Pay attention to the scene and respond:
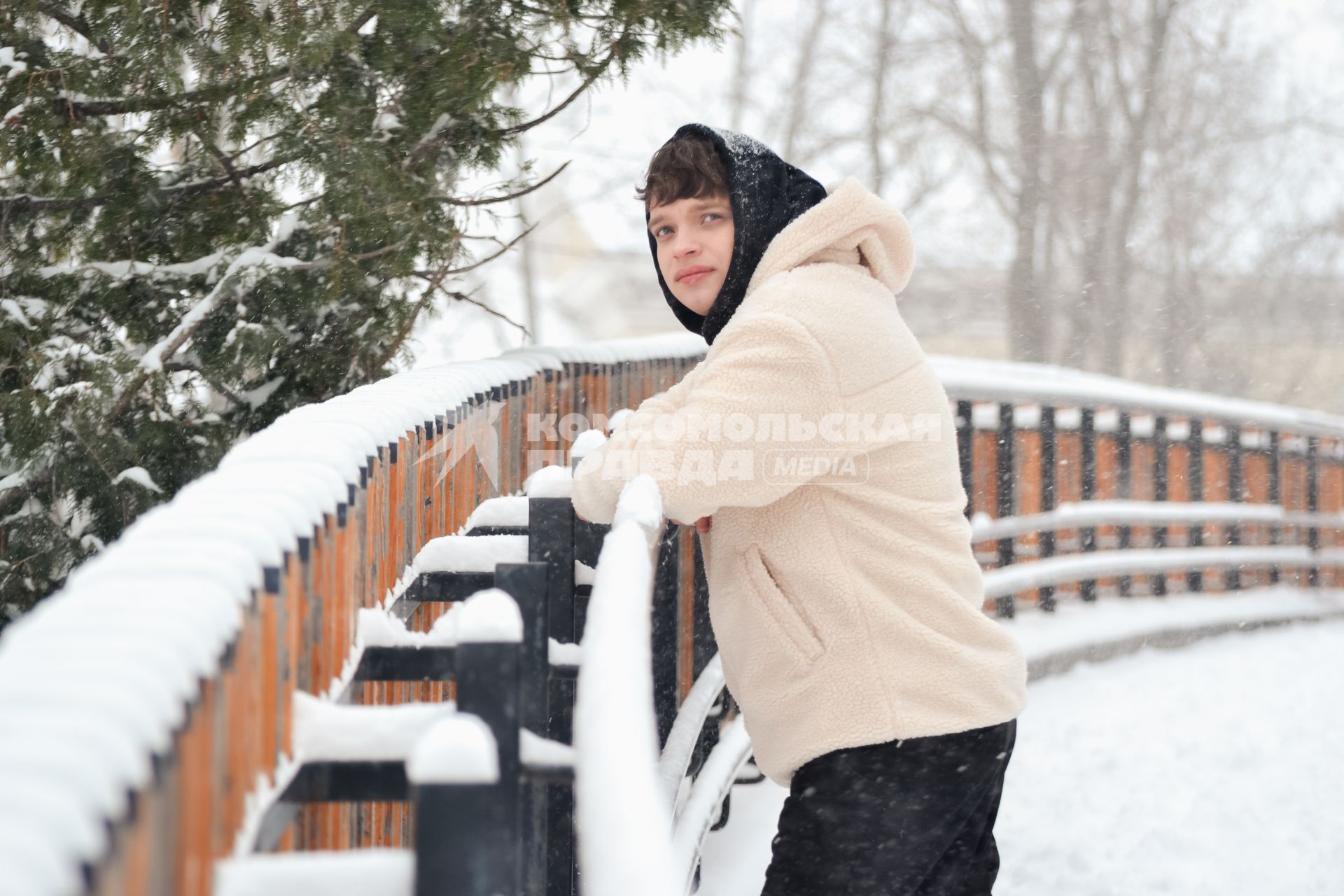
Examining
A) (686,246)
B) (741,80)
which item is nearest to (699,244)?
(686,246)

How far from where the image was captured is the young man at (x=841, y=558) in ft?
7.03

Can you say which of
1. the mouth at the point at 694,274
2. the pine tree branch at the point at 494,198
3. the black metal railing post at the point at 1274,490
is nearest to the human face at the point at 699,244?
the mouth at the point at 694,274

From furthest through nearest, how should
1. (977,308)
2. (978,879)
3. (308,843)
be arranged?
(977,308)
(978,879)
(308,843)

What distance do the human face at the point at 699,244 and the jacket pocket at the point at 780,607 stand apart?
2.02 feet

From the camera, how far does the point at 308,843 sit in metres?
1.54

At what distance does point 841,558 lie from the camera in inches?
89.8

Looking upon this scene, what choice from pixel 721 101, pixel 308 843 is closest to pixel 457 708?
pixel 308 843

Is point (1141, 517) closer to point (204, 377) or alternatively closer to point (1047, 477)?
point (1047, 477)

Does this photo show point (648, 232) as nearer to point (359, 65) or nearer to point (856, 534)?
point (856, 534)

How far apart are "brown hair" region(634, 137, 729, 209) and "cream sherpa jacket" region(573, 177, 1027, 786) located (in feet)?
0.89

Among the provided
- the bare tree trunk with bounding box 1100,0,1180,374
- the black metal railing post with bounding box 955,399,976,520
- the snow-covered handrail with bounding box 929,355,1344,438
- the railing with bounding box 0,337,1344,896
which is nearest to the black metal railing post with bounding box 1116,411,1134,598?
the snow-covered handrail with bounding box 929,355,1344,438

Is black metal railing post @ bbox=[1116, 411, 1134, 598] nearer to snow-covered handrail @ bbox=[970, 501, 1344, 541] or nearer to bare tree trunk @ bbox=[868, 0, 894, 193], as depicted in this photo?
snow-covered handrail @ bbox=[970, 501, 1344, 541]

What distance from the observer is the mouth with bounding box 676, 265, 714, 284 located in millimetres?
2639

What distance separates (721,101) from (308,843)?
20.7 m
